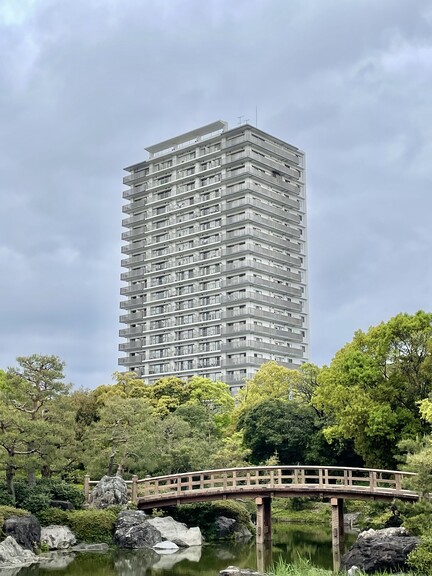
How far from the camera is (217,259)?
233 feet

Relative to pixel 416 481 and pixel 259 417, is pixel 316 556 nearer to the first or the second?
pixel 416 481

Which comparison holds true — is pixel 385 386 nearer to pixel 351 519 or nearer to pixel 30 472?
pixel 351 519

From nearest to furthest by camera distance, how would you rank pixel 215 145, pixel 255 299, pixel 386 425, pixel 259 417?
pixel 386 425, pixel 259 417, pixel 255 299, pixel 215 145

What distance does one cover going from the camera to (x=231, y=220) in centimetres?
7050

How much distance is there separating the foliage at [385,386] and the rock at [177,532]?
830 centimetres

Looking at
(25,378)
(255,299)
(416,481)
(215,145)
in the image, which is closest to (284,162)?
(215,145)

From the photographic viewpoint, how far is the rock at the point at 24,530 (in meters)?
20.5

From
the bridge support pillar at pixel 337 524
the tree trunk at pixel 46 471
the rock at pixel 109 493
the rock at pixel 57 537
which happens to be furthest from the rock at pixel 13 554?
the bridge support pillar at pixel 337 524

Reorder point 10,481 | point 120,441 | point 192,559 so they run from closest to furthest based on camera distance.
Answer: point 192,559, point 10,481, point 120,441

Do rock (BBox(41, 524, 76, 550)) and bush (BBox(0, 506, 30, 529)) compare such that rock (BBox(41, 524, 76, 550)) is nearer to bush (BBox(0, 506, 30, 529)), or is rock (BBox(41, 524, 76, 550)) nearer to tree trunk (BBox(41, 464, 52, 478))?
bush (BBox(0, 506, 30, 529))

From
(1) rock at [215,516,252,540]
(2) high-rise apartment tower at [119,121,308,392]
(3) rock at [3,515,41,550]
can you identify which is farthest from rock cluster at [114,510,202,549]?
(2) high-rise apartment tower at [119,121,308,392]

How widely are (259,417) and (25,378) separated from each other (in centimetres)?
1660

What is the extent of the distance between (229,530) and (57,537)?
748 centimetres

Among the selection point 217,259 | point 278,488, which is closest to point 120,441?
point 278,488
